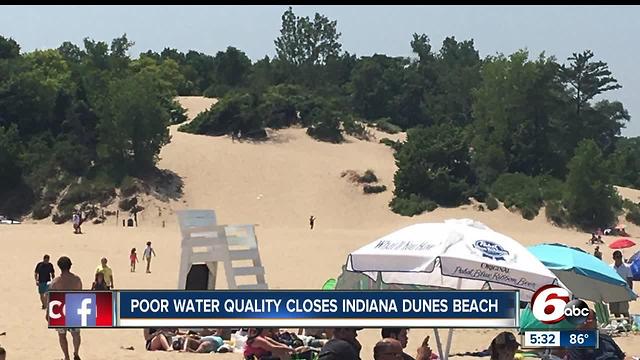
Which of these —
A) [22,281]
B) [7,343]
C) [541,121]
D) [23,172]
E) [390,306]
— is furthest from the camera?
[541,121]

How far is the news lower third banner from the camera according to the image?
27.8 ft

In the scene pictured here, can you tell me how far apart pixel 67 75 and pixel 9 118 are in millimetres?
10977

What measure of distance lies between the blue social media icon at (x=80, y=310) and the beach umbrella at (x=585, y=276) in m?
6.22

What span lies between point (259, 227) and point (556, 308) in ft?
136

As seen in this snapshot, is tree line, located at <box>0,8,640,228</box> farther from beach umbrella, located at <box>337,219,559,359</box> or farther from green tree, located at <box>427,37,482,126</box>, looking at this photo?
beach umbrella, located at <box>337,219,559,359</box>

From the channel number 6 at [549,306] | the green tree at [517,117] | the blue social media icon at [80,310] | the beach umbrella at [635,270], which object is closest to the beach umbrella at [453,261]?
the channel number 6 at [549,306]

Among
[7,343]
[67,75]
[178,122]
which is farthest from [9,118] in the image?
[7,343]

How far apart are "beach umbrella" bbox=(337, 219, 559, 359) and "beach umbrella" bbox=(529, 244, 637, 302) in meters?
2.34

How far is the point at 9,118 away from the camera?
208 ft

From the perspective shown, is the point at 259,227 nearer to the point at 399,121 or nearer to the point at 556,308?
the point at 399,121

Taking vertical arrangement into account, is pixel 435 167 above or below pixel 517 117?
below

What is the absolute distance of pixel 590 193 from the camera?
55312 mm

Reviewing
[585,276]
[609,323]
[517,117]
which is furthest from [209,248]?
[517,117]

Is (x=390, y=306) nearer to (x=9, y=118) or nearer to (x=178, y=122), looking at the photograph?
(x=9, y=118)
